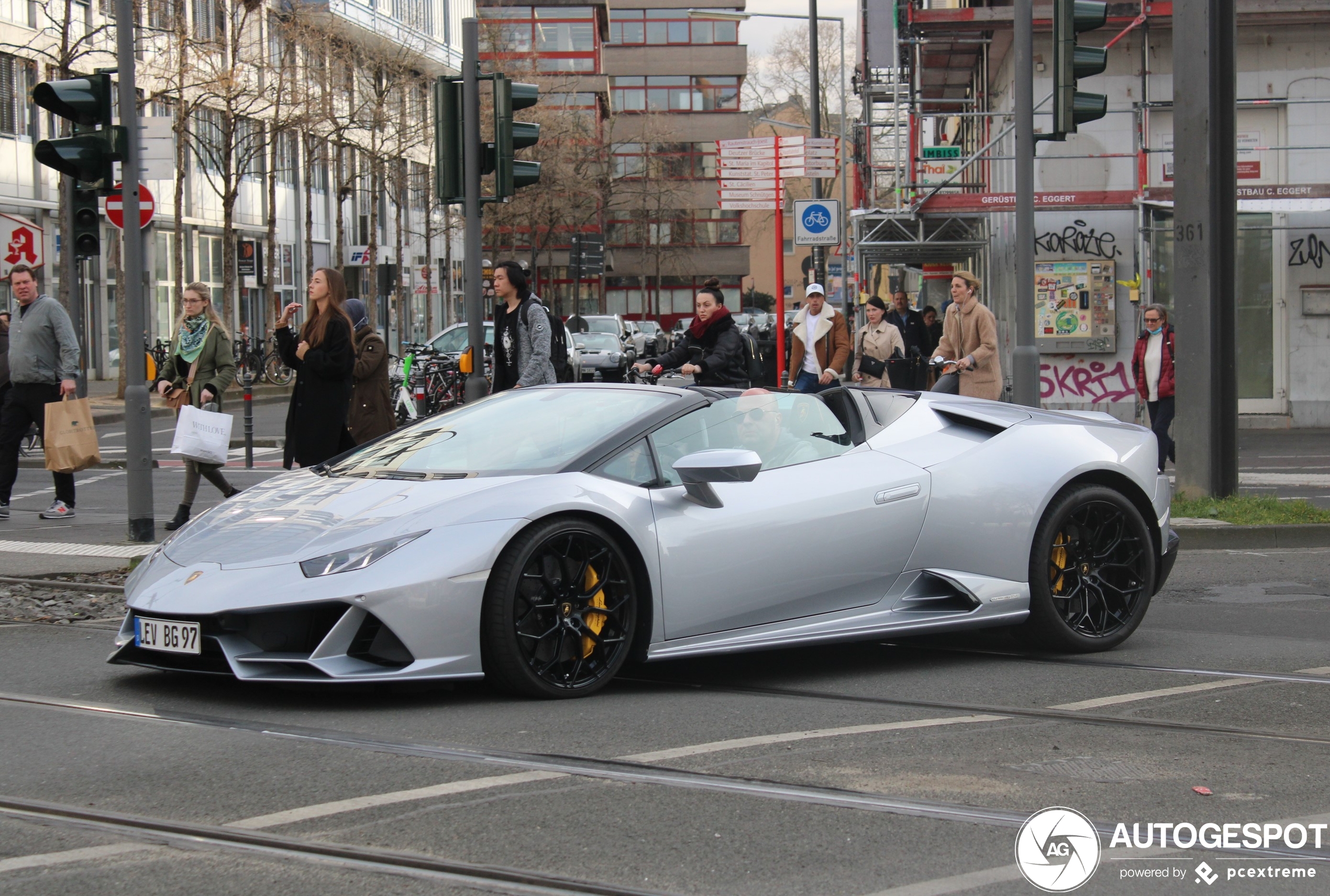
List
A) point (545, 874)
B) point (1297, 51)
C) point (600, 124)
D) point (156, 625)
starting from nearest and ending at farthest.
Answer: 1. point (545, 874)
2. point (156, 625)
3. point (1297, 51)
4. point (600, 124)

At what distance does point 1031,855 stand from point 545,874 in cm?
124

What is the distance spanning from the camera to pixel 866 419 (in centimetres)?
693

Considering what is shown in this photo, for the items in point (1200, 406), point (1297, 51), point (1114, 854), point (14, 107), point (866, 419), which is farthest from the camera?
point (14, 107)

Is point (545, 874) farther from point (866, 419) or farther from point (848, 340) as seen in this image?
point (848, 340)

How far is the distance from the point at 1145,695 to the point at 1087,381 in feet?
55.1

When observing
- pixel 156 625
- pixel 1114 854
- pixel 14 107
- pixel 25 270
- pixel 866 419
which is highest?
pixel 14 107

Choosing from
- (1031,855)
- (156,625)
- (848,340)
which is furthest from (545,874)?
(848,340)

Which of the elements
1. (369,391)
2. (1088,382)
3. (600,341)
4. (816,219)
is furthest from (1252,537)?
(600,341)

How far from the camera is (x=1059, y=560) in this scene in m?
7.02

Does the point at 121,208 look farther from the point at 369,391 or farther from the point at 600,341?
the point at 600,341

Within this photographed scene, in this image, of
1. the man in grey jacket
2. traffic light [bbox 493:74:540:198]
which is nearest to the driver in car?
traffic light [bbox 493:74:540:198]

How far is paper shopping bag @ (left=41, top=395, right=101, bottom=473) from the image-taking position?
38.9ft

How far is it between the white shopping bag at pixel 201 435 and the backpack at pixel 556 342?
7.30 ft

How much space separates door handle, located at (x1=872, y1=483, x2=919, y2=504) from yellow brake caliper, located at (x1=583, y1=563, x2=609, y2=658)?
1316 millimetres
